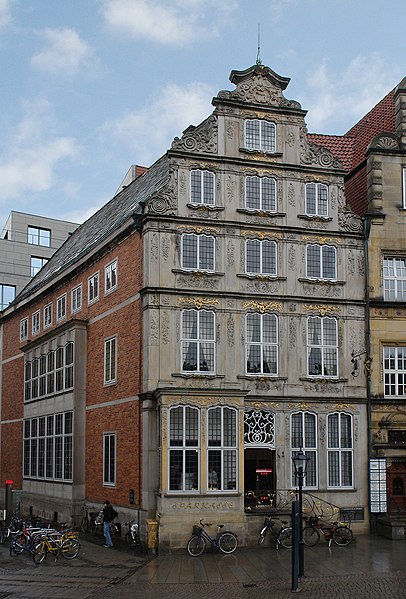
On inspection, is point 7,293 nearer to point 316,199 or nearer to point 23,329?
point 23,329

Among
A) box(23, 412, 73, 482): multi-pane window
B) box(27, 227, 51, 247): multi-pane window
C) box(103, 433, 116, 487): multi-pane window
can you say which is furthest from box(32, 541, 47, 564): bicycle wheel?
box(27, 227, 51, 247): multi-pane window

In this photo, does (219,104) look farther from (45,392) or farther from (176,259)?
(45,392)

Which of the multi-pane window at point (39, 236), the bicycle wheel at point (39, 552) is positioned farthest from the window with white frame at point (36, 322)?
the multi-pane window at point (39, 236)

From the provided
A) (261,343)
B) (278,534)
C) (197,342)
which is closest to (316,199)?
(261,343)

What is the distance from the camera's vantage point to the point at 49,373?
42906mm

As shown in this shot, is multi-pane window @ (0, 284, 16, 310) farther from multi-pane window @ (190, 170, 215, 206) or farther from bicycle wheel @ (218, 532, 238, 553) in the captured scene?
bicycle wheel @ (218, 532, 238, 553)

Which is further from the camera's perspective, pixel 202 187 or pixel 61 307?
pixel 61 307

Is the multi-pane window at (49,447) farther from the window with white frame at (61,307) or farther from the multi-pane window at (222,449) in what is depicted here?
the multi-pane window at (222,449)

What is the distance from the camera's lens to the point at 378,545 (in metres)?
31.3

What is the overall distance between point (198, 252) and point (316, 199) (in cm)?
561

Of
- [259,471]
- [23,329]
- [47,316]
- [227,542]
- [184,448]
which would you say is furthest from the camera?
[23,329]

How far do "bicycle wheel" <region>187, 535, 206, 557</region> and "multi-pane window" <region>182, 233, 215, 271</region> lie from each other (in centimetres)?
986

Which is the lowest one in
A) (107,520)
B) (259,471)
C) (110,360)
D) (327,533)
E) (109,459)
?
(327,533)

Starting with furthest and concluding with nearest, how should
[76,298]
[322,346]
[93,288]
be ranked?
[76,298]
[93,288]
[322,346]
